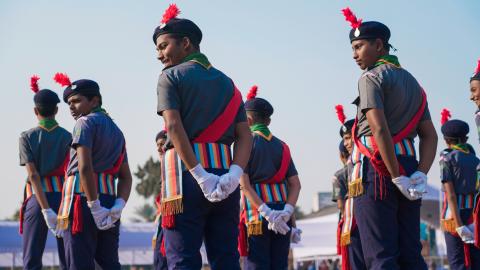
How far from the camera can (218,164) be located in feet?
18.3

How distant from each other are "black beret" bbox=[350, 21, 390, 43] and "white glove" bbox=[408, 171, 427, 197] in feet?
3.57

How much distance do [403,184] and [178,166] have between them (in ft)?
5.33

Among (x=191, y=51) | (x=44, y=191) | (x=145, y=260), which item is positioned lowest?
(x=145, y=260)

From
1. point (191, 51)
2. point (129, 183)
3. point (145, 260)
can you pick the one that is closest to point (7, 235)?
point (145, 260)

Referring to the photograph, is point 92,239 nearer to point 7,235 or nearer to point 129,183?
point 129,183

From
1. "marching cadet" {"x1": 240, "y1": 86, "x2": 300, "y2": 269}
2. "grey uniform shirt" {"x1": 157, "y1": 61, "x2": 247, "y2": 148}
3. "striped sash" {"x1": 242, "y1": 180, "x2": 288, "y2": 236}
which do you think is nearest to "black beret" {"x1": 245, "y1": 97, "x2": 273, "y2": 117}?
"marching cadet" {"x1": 240, "y1": 86, "x2": 300, "y2": 269}

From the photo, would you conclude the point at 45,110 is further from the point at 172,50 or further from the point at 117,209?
the point at 172,50

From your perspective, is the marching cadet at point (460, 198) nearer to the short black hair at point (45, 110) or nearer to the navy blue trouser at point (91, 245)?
the navy blue trouser at point (91, 245)

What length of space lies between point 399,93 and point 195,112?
1.61 m

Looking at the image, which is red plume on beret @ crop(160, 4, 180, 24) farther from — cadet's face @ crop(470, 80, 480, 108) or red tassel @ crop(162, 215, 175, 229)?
cadet's face @ crop(470, 80, 480, 108)

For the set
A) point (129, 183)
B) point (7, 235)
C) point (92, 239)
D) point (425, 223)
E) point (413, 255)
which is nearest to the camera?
point (413, 255)

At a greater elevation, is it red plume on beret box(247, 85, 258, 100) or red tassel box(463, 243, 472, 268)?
red plume on beret box(247, 85, 258, 100)

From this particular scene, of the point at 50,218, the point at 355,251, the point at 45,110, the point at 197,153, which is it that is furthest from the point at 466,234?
the point at 197,153

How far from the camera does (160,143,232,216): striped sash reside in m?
5.47
